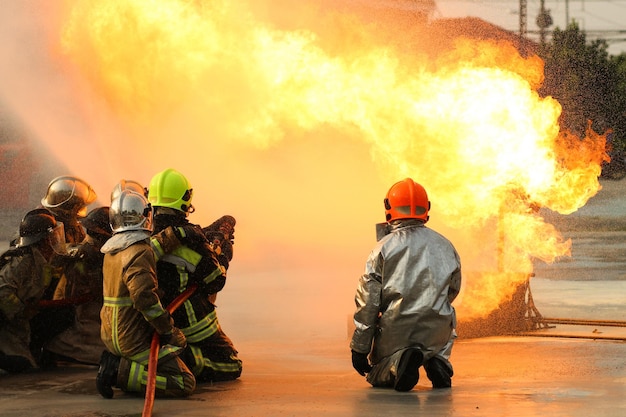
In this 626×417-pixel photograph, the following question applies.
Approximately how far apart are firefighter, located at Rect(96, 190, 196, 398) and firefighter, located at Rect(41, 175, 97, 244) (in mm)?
1676

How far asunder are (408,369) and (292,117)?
5929 millimetres

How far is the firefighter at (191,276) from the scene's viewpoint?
681 cm

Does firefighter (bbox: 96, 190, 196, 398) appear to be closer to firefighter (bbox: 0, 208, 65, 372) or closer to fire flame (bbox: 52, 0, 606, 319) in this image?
firefighter (bbox: 0, 208, 65, 372)

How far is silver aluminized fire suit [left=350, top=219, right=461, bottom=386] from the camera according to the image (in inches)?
261

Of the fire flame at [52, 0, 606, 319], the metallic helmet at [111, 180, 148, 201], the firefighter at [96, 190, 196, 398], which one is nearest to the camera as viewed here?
the firefighter at [96, 190, 196, 398]

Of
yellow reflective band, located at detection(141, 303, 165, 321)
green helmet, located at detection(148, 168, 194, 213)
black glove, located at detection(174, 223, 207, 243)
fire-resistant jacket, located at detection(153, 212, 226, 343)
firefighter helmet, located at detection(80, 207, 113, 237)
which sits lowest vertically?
yellow reflective band, located at detection(141, 303, 165, 321)

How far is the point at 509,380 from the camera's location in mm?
7207

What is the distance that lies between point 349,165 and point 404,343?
10374 mm

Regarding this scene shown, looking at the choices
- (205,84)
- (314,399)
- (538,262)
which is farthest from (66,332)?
(538,262)

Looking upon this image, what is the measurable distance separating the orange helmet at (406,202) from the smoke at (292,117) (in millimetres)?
3759

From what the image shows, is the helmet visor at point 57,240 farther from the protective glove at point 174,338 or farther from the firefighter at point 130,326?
the protective glove at point 174,338

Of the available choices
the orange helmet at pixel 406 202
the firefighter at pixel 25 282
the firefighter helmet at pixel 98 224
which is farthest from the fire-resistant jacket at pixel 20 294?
the orange helmet at pixel 406 202

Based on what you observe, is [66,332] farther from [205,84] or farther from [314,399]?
[205,84]

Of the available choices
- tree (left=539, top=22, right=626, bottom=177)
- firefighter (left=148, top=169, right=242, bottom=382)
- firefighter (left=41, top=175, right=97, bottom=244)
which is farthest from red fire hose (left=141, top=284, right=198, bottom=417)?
tree (left=539, top=22, right=626, bottom=177)
